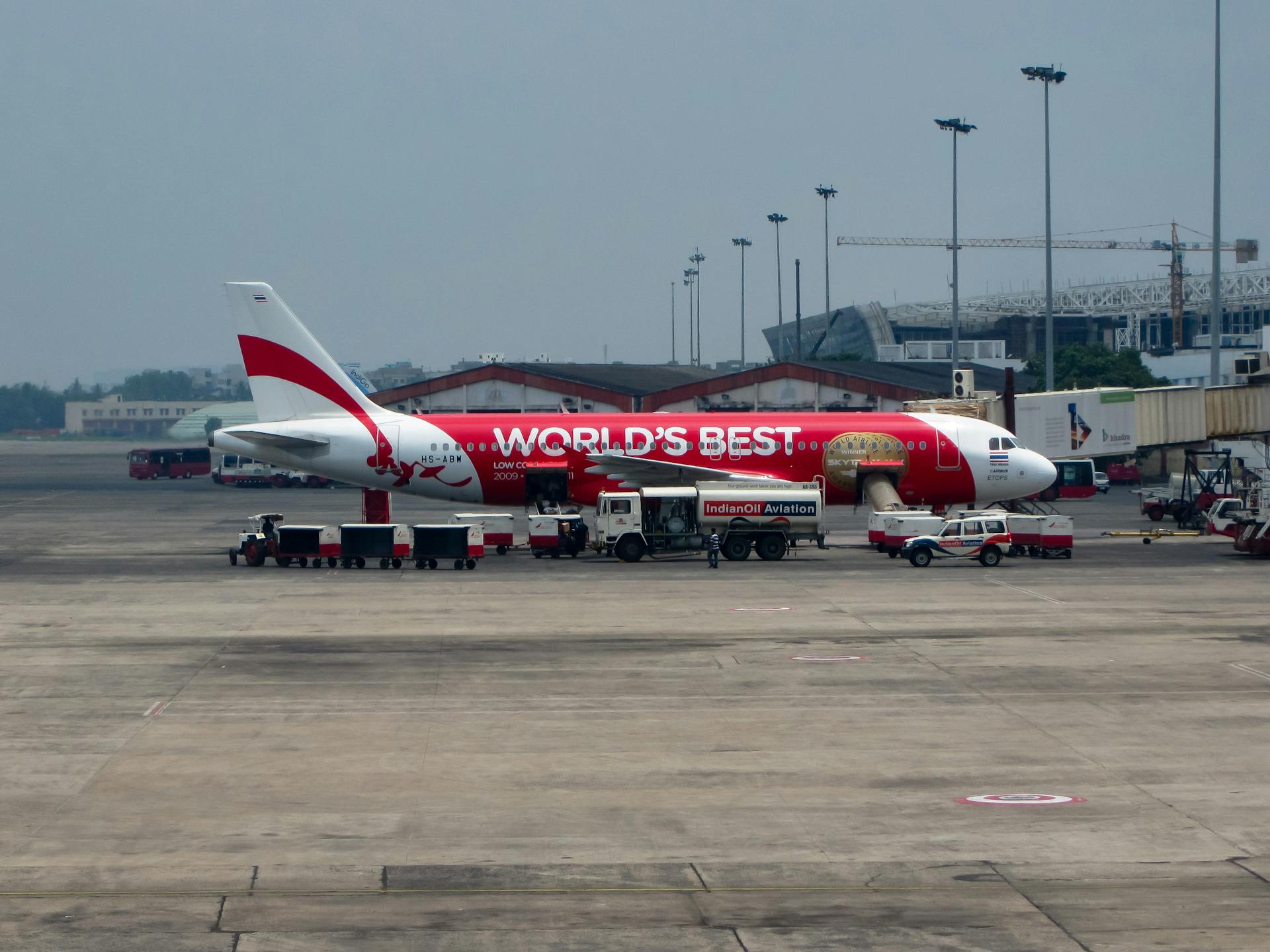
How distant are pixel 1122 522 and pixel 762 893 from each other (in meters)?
64.5

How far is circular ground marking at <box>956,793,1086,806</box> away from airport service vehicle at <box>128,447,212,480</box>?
114291mm

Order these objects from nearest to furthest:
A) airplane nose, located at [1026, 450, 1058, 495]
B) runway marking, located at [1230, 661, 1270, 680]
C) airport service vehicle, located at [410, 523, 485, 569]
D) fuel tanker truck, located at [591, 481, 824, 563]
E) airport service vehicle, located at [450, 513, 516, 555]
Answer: runway marking, located at [1230, 661, 1270, 680] < airport service vehicle, located at [410, 523, 485, 569] < fuel tanker truck, located at [591, 481, 824, 563] < airport service vehicle, located at [450, 513, 516, 555] < airplane nose, located at [1026, 450, 1058, 495]

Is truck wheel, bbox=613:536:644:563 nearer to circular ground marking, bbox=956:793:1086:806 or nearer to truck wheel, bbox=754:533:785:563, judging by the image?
truck wheel, bbox=754:533:785:563

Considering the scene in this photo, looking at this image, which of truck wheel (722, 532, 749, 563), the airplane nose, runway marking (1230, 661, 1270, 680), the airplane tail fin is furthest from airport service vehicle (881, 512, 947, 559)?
runway marking (1230, 661, 1270, 680)

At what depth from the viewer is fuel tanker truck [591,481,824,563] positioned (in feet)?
179

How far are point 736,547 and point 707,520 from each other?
5.25 feet

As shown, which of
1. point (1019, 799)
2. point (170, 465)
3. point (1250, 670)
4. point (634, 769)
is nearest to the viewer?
point (1019, 799)

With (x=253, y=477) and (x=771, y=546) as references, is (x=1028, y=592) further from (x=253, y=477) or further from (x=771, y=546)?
(x=253, y=477)

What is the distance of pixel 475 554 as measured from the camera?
174 feet

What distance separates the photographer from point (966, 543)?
179ft

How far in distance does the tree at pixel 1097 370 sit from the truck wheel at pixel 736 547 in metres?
92.1

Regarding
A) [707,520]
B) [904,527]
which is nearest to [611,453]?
[707,520]

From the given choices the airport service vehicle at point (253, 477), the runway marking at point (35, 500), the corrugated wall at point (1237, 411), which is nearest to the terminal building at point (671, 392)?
the airport service vehicle at point (253, 477)

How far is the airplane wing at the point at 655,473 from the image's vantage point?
5959cm
